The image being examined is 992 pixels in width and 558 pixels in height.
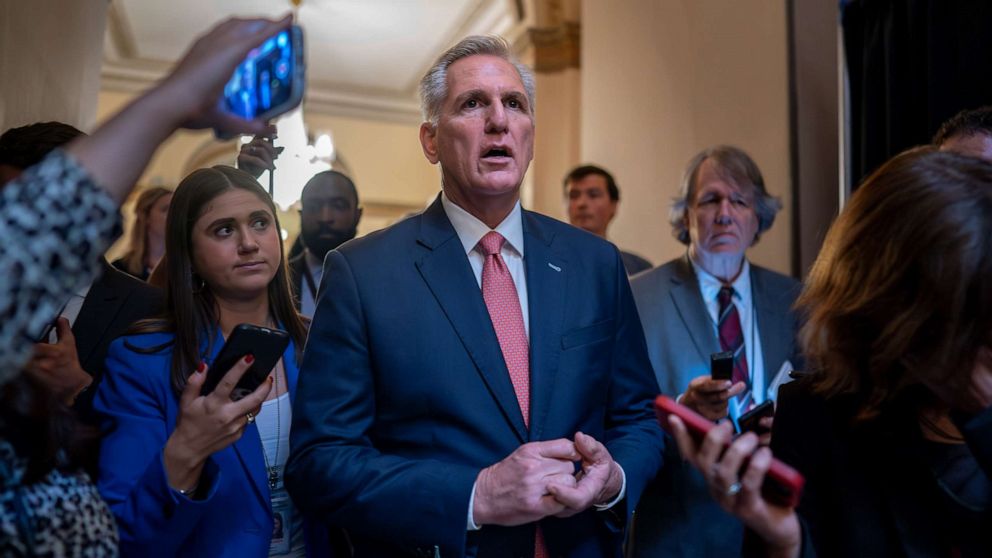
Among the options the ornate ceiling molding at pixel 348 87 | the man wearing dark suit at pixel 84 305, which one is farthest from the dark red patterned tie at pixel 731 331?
the ornate ceiling molding at pixel 348 87

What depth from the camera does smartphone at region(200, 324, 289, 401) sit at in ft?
5.10

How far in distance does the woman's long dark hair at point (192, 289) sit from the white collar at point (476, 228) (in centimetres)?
53

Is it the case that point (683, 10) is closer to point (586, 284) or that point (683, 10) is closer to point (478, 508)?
point (586, 284)

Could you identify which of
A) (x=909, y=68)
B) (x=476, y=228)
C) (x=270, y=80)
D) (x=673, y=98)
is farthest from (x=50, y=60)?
(x=673, y=98)

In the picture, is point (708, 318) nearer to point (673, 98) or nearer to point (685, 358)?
point (685, 358)

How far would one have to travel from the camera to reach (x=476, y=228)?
6.19 feet

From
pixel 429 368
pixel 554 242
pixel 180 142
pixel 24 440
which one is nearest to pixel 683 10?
pixel 554 242

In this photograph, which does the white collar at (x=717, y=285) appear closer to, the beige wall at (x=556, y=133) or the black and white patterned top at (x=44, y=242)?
the black and white patterned top at (x=44, y=242)

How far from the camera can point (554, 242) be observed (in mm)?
1938

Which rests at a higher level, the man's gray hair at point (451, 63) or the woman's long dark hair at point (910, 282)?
the man's gray hair at point (451, 63)

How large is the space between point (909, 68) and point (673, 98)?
193cm

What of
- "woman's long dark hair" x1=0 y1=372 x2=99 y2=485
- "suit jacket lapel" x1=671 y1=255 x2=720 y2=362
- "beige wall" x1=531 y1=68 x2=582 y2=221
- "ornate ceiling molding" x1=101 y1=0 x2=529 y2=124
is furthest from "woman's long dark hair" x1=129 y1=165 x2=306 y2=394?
"ornate ceiling molding" x1=101 y1=0 x2=529 y2=124

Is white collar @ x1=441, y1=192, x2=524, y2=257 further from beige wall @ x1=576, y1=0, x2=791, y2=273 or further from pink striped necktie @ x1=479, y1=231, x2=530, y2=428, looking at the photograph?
beige wall @ x1=576, y1=0, x2=791, y2=273

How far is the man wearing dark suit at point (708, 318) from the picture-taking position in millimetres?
2477
